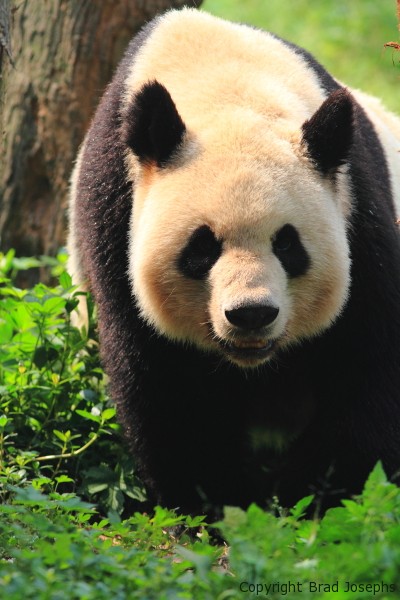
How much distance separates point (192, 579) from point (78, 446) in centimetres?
230

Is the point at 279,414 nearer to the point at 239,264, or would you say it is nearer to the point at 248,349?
the point at 248,349

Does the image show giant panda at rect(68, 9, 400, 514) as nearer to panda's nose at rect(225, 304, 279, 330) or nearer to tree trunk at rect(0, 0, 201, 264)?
panda's nose at rect(225, 304, 279, 330)

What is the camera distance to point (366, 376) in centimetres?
461

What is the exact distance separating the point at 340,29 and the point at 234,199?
32.5 ft

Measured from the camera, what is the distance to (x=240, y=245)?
13.3 feet

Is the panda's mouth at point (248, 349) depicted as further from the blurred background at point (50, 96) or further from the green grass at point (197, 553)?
the blurred background at point (50, 96)

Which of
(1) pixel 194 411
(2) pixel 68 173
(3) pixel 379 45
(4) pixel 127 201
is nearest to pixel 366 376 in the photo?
(1) pixel 194 411

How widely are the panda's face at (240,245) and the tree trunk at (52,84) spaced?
8.94ft

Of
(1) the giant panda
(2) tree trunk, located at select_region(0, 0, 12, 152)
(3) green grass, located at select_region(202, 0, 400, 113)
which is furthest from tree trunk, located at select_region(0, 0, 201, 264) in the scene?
(3) green grass, located at select_region(202, 0, 400, 113)

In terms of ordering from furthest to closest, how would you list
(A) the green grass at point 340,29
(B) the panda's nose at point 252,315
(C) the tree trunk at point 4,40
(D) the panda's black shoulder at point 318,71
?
(A) the green grass at point 340,29 → (D) the panda's black shoulder at point 318,71 → (C) the tree trunk at point 4,40 → (B) the panda's nose at point 252,315

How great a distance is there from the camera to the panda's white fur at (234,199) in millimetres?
4059

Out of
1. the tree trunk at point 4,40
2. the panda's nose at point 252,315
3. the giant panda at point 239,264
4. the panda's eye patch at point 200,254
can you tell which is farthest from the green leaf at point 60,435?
the tree trunk at point 4,40

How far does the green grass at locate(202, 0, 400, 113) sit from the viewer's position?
12.4 m

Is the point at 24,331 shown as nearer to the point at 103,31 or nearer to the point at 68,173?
the point at 68,173
